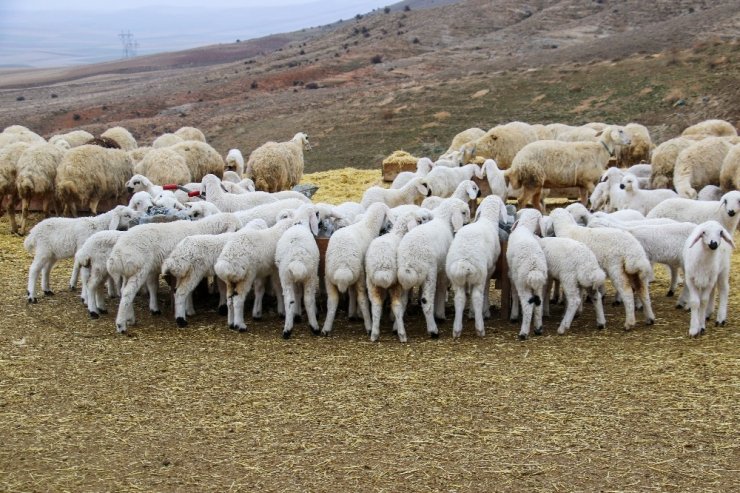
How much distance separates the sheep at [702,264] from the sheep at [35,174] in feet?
40.7

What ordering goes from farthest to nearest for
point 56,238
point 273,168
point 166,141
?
point 166,141 < point 273,168 < point 56,238

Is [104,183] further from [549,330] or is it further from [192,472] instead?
[192,472]

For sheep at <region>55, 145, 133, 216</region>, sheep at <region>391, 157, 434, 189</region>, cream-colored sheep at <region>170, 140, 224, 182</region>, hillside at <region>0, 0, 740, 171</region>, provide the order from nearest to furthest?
sheep at <region>391, 157, 434, 189</region> < sheep at <region>55, 145, 133, 216</region> < cream-colored sheep at <region>170, 140, 224, 182</region> < hillside at <region>0, 0, 740, 171</region>

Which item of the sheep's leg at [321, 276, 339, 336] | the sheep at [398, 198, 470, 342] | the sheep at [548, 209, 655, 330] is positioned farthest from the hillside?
the sheep's leg at [321, 276, 339, 336]

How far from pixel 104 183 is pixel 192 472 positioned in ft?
37.8

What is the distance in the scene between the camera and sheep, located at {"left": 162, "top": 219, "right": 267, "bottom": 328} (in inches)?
389

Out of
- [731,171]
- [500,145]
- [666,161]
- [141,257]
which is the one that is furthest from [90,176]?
[731,171]

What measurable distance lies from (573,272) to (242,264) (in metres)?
3.82

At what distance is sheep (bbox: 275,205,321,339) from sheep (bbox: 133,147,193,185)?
7409 mm

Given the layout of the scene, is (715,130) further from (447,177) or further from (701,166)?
(447,177)

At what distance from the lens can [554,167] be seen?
1731cm

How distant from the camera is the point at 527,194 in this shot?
1742 centimetres

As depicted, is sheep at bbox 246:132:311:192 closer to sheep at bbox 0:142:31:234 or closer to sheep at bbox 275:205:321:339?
sheep at bbox 0:142:31:234

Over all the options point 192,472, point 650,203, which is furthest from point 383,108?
point 192,472
